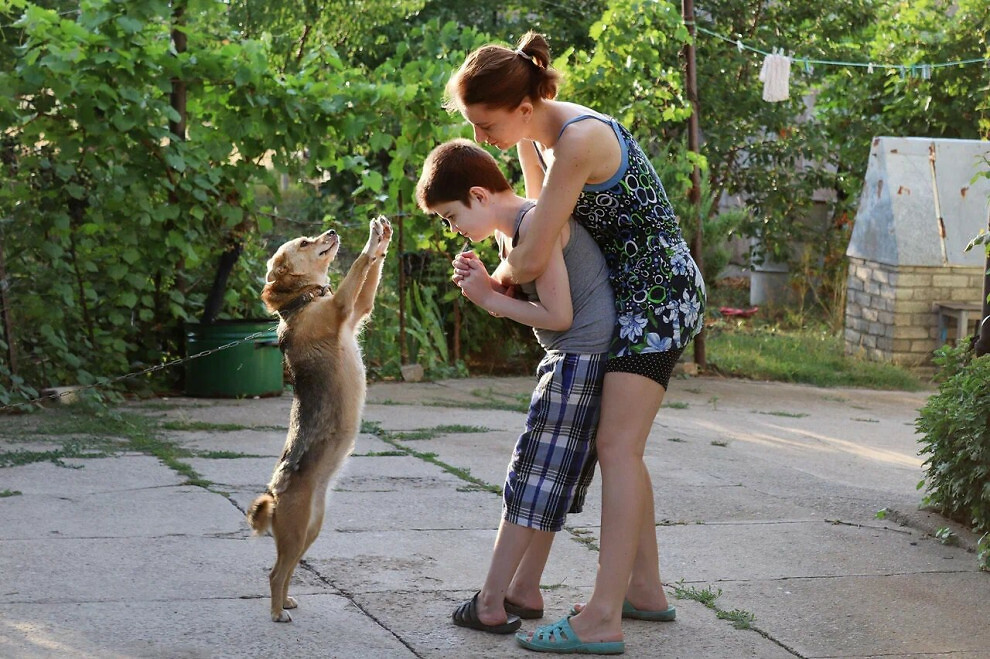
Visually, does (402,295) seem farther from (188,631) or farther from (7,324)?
(188,631)

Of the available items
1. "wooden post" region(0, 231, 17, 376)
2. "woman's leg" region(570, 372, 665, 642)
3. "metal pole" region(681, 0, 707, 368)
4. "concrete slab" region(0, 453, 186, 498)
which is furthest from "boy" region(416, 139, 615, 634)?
"metal pole" region(681, 0, 707, 368)

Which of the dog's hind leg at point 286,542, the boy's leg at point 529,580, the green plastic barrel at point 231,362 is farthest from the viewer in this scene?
the green plastic barrel at point 231,362

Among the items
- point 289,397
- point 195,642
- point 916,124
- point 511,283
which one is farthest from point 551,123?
point 916,124

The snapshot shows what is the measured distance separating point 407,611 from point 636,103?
6962mm

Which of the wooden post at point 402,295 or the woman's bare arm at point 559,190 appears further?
the wooden post at point 402,295

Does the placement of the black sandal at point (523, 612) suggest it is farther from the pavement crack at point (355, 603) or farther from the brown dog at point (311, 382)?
the brown dog at point (311, 382)

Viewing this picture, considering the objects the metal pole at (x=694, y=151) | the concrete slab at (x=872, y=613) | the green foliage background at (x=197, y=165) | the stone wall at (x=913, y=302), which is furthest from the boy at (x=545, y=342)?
the stone wall at (x=913, y=302)

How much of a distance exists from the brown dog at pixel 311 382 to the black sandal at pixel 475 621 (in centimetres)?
53

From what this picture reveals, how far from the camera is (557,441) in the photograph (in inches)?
142

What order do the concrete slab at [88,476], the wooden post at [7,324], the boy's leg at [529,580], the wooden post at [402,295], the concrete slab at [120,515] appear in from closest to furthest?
the boy's leg at [529,580], the concrete slab at [120,515], the concrete slab at [88,476], the wooden post at [7,324], the wooden post at [402,295]

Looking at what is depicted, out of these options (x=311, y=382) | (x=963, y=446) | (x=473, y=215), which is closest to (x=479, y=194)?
(x=473, y=215)

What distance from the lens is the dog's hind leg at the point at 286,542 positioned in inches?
145

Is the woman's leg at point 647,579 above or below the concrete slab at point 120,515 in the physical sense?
above

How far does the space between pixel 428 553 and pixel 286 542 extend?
0.95m
